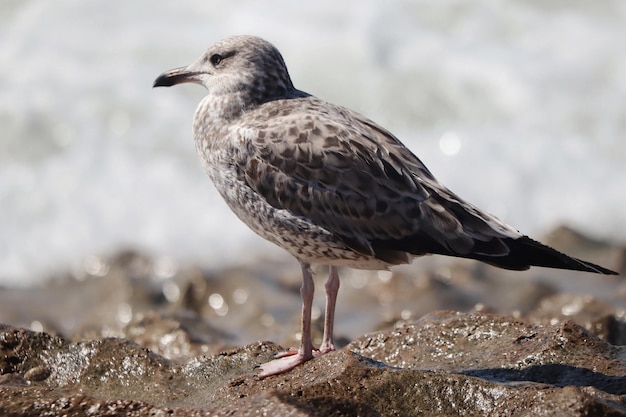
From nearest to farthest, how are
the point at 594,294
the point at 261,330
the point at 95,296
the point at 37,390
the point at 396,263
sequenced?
the point at 37,390 → the point at 396,263 → the point at 261,330 → the point at 594,294 → the point at 95,296

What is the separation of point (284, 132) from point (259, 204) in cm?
40

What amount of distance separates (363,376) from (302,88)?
33.2ft

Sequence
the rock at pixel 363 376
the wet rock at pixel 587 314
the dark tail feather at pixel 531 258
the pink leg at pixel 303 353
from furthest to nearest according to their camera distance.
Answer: the wet rock at pixel 587 314 → the pink leg at pixel 303 353 → the dark tail feather at pixel 531 258 → the rock at pixel 363 376

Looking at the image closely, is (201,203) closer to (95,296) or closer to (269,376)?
(95,296)

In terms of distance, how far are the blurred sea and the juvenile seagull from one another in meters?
5.46

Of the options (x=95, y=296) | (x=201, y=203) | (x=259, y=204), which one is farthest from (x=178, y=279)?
(x=259, y=204)

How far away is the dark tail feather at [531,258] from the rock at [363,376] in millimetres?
341

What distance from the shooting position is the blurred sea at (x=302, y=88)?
11750 millimetres

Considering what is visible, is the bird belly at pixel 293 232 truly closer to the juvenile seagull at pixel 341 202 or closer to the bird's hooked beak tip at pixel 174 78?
the juvenile seagull at pixel 341 202

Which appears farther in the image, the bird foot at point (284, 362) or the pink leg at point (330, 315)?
the pink leg at point (330, 315)

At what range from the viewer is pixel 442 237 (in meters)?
5.15

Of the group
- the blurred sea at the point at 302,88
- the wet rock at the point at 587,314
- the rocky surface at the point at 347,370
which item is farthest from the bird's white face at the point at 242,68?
the blurred sea at the point at 302,88

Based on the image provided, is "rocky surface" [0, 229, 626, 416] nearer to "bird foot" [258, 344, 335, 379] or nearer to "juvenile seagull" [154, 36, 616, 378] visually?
"bird foot" [258, 344, 335, 379]

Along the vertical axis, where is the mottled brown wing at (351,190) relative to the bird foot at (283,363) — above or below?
above
